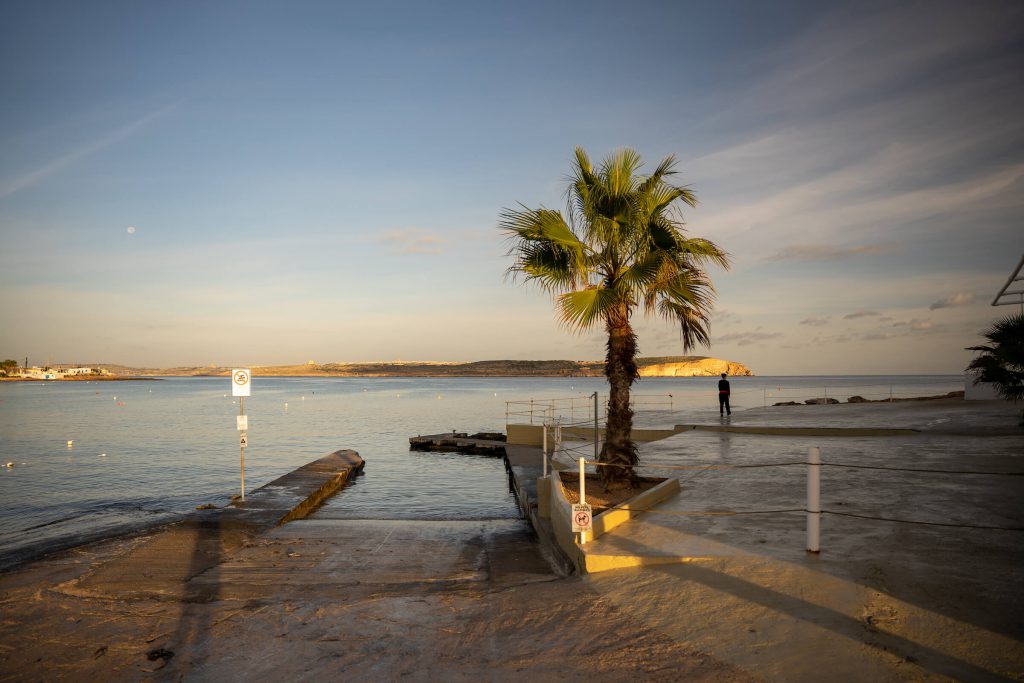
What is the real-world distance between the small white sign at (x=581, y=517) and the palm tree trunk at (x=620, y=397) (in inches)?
142

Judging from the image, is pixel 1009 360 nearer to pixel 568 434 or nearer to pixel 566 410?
pixel 568 434

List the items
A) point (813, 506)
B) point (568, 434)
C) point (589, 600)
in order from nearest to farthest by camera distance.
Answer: point (589, 600) < point (813, 506) < point (568, 434)

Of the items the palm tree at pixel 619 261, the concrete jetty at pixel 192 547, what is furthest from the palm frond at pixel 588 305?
the concrete jetty at pixel 192 547

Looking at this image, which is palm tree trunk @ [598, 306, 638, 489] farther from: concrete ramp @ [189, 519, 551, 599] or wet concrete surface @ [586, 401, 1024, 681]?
concrete ramp @ [189, 519, 551, 599]

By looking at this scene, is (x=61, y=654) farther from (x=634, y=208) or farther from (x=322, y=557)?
(x=634, y=208)

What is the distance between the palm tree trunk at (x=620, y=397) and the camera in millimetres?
11211

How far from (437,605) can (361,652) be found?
1.42 meters

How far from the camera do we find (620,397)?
11.2 metres

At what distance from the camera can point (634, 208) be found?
11.4 metres

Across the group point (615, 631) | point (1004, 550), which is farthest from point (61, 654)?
point (1004, 550)

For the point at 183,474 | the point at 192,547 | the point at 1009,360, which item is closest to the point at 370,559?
the point at 192,547

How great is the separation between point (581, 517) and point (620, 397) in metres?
3.91

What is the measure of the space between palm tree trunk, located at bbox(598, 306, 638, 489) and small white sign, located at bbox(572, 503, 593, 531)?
3.60 meters

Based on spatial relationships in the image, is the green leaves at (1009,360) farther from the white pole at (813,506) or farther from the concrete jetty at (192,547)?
the concrete jetty at (192,547)
